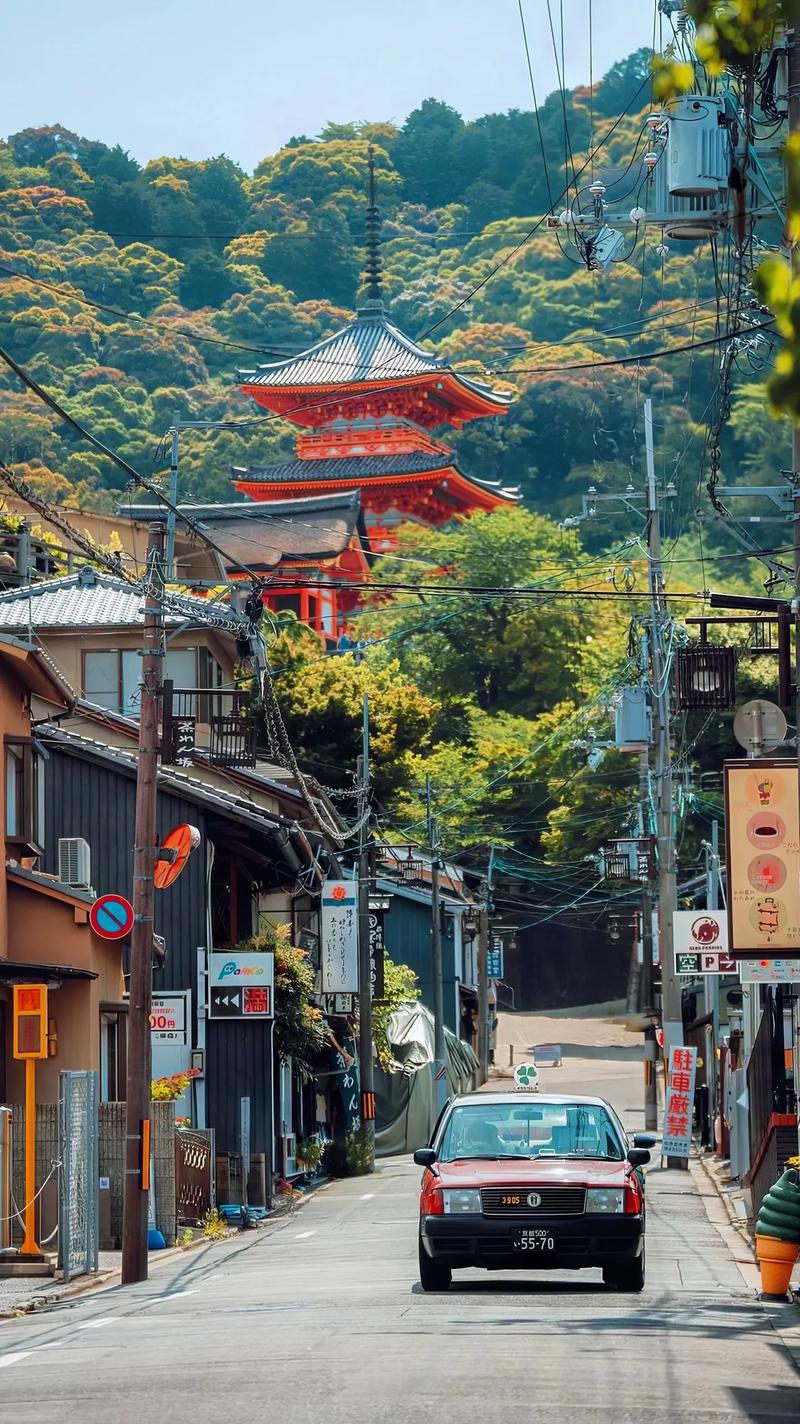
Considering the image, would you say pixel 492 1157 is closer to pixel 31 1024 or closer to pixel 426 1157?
pixel 426 1157

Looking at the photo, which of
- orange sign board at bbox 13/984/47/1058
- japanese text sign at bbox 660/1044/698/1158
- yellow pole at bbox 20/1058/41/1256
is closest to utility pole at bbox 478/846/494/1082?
japanese text sign at bbox 660/1044/698/1158

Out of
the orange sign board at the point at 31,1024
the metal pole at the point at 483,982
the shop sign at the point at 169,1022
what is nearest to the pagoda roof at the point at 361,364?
the metal pole at the point at 483,982

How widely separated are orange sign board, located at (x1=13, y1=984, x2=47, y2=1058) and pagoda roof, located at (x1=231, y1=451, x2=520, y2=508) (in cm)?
6513

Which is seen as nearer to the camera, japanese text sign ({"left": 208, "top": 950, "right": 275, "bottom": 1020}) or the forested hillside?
→ japanese text sign ({"left": 208, "top": 950, "right": 275, "bottom": 1020})

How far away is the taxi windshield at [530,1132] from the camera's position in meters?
17.0

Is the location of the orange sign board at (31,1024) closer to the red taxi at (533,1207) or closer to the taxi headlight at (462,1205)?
the red taxi at (533,1207)

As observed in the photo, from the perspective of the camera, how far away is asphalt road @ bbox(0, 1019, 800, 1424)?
10211mm

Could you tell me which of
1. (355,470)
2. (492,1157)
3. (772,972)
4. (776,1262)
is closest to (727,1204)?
(772,972)

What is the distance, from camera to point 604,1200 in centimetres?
1603

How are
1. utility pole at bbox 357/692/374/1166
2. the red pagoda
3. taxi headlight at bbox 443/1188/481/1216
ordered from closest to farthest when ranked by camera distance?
taxi headlight at bbox 443/1188/481/1216 → utility pole at bbox 357/692/374/1166 → the red pagoda

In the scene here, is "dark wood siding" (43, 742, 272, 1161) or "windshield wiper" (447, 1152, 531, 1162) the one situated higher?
"dark wood siding" (43, 742, 272, 1161)

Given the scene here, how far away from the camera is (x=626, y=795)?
72875mm

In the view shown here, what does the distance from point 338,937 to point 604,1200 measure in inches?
997

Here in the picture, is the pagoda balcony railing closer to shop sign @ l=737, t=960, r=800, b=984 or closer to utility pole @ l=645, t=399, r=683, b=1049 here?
shop sign @ l=737, t=960, r=800, b=984
